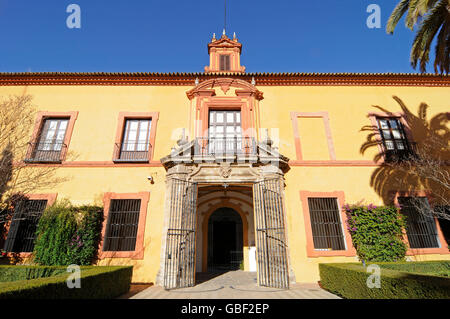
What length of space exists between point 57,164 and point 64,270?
469 centimetres

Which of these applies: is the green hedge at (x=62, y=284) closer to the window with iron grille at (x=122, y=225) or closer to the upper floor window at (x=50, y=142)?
the window with iron grille at (x=122, y=225)

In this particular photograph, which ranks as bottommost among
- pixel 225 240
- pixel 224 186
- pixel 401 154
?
pixel 225 240

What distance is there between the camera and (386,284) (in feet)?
15.6

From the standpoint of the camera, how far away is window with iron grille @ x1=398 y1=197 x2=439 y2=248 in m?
8.41

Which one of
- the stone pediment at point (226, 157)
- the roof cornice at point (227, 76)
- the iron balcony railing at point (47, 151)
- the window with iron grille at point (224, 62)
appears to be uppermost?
the window with iron grille at point (224, 62)

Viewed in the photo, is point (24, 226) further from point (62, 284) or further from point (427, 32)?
point (427, 32)

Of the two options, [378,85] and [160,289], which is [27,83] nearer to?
[160,289]

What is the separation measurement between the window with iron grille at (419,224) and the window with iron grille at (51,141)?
49.1 feet

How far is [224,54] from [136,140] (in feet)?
27.4

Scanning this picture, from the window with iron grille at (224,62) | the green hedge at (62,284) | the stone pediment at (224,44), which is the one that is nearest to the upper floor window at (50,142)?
the green hedge at (62,284)

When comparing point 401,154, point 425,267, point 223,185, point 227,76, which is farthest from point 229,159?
point 401,154

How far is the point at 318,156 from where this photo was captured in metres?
9.54

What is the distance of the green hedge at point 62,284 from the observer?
3.86m
